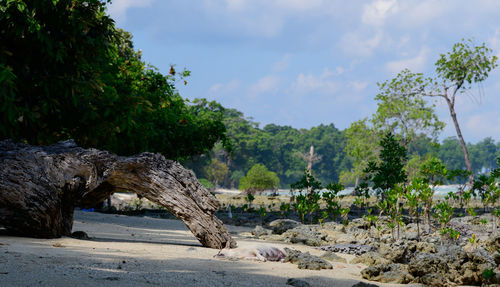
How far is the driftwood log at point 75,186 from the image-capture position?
24.6ft

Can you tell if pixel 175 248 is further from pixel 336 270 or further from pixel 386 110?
pixel 386 110

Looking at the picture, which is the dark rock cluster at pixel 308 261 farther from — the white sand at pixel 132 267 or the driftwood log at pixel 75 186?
the driftwood log at pixel 75 186

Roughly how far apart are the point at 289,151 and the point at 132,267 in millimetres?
90190

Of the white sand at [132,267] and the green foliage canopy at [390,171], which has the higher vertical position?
the green foliage canopy at [390,171]

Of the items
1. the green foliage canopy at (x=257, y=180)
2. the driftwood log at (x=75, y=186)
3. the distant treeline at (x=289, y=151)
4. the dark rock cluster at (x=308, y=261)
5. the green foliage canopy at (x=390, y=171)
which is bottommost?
the dark rock cluster at (x=308, y=261)

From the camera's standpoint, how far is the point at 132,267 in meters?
5.63

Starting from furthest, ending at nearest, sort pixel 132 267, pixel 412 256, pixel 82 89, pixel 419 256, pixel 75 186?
pixel 82 89
pixel 412 256
pixel 75 186
pixel 419 256
pixel 132 267

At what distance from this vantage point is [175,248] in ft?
26.1

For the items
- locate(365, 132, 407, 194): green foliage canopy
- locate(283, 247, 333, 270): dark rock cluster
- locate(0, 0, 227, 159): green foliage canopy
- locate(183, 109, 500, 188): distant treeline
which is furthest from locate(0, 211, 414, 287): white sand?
locate(183, 109, 500, 188): distant treeline

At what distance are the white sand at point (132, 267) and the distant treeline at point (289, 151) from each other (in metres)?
55.4

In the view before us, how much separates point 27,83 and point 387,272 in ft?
25.2

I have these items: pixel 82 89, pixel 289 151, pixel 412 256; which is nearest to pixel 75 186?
pixel 82 89

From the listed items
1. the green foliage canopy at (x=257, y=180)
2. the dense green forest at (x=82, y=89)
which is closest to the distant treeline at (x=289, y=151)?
the green foliage canopy at (x=257, y=180)

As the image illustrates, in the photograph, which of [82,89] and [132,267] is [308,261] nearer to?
[132,267]
